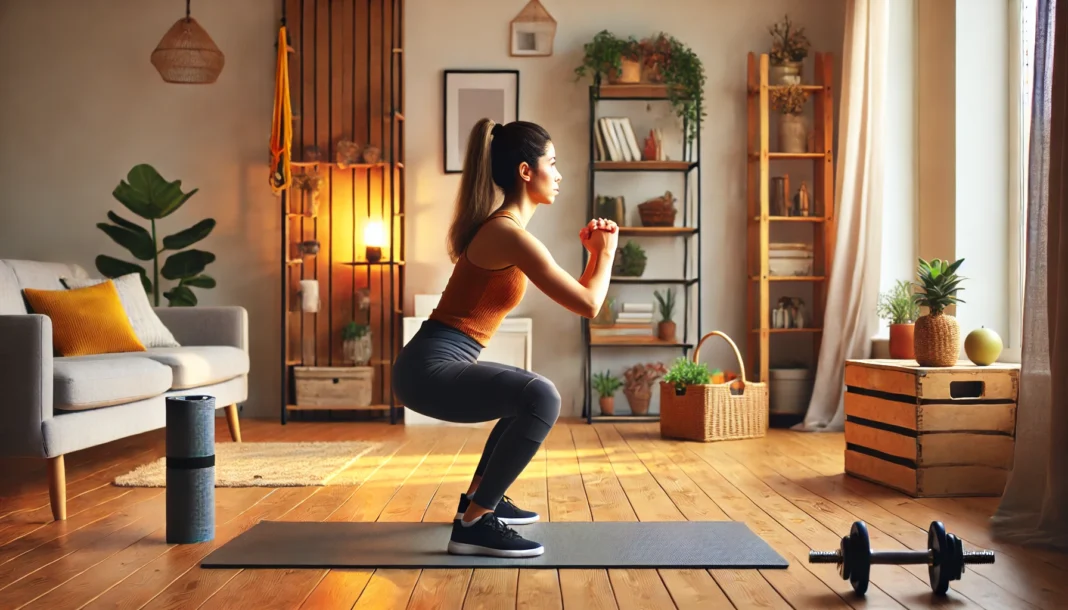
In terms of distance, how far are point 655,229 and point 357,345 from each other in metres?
1.85

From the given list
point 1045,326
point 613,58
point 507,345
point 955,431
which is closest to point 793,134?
point 613,58

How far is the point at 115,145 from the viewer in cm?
591

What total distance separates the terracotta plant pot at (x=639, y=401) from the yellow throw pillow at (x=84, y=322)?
8.78ft

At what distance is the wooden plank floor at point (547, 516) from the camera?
81.0 inches

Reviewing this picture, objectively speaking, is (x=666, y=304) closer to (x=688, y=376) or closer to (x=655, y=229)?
(x=655, y=229)

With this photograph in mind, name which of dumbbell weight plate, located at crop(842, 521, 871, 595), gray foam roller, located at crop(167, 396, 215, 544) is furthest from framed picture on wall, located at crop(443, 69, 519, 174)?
dumbbell weight plate, located at crop(842, 521, 871, 595)

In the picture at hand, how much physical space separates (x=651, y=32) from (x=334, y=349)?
272 cm

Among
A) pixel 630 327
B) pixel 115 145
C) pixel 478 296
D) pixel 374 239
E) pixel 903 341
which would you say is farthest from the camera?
pixel 115 145

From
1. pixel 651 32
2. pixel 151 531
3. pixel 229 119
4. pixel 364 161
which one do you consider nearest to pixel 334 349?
pixel 364 161

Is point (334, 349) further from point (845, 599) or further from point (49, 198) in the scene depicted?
point (845, 599)

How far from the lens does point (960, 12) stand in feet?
14.5

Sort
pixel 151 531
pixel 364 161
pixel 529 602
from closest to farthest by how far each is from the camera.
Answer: pixel 529 602 → pixel 151 531 → pixel 364 161

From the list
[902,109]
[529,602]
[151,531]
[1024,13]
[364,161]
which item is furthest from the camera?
[364,161]

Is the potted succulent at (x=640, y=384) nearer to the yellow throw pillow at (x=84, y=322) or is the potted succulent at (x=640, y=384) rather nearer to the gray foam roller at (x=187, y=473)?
the yellow throw pillow at (x=84, y=322)
